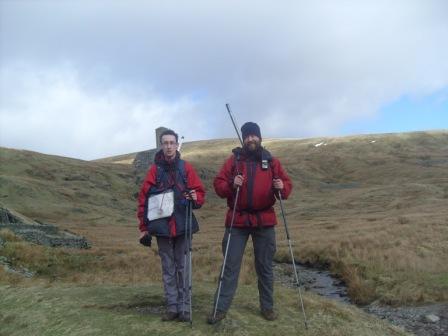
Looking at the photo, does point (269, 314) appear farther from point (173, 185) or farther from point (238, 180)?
point (173, 185)

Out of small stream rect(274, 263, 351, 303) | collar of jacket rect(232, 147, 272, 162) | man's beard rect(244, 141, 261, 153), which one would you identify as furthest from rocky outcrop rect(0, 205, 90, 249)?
man's beard rect(244, 141, 261, 153)

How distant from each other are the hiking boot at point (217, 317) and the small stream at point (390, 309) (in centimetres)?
848

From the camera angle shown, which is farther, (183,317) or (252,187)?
(252,187)

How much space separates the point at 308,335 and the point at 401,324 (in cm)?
834

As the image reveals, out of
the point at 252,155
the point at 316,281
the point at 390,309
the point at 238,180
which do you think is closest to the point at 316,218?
the point at 316,281

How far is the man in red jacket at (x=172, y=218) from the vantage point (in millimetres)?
9828

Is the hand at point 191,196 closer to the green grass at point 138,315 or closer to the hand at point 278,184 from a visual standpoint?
the hand at point 278,184

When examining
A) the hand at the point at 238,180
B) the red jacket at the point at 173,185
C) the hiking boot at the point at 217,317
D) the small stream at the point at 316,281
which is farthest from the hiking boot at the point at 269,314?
the small stream at the point at 316,281

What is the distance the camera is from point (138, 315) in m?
10.1

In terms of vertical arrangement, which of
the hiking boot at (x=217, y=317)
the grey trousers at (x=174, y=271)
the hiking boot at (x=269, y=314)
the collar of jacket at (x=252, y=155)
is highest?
the collar of jacket at (x=252, y=155)

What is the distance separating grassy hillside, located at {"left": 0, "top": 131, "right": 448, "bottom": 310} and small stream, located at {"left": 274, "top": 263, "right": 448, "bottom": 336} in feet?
2.46

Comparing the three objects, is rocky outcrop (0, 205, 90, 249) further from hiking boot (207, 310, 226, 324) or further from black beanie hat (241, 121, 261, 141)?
black beanie hat (241, 121, 261, 141)

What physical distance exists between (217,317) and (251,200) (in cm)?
232

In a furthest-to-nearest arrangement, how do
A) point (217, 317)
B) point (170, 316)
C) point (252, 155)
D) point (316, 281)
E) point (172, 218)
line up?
point (316, 281)
point (252, 155)
point (172, 218)
point (170, 316)
point (217, 317)
